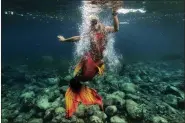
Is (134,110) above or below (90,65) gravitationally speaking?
below

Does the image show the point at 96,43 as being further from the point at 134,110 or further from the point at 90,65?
the point at 134,110

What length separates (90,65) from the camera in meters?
5.04

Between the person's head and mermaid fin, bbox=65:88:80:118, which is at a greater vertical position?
the person's head

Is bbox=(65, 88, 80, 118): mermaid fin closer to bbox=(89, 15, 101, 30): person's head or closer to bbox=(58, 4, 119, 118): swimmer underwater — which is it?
bbox=(58, 4, 119, 118): swimmer underwater

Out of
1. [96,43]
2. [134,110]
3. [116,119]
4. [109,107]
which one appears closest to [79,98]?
[96,43]

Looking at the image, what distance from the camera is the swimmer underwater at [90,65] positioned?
5.04 metres

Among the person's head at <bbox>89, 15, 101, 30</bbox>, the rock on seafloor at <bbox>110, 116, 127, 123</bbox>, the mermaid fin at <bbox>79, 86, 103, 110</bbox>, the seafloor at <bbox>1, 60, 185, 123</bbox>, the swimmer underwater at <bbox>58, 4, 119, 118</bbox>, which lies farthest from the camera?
the seafloor at <bbox>1, 60, 185, 123</bbox>

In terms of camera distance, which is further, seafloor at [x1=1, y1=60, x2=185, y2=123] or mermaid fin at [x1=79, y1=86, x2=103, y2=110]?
seafloor at [x1=1, y1=60, x2=185, y2=123]

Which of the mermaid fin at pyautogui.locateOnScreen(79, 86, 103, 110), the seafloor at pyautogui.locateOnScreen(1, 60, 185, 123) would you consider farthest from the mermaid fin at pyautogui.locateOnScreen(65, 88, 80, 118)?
the seafloor at pyautogui.locateOnScreen(1, 60, 185, 123)

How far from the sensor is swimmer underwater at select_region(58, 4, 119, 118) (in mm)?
5039

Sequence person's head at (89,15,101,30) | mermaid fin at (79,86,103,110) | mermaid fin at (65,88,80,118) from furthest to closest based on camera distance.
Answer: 1. mermaid fin at (79,86,103,110)
2. mermaid fin at (65,88,80,118)
3. person's head at (89,15,101,30)

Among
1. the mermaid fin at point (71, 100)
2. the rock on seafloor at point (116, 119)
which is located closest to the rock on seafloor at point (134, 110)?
the rock on seafloor at point (116, 119)

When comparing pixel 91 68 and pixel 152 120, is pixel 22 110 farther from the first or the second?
pixel 91 68

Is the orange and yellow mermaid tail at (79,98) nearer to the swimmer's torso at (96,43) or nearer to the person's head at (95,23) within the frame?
the swimmer's torso at (96,43)
